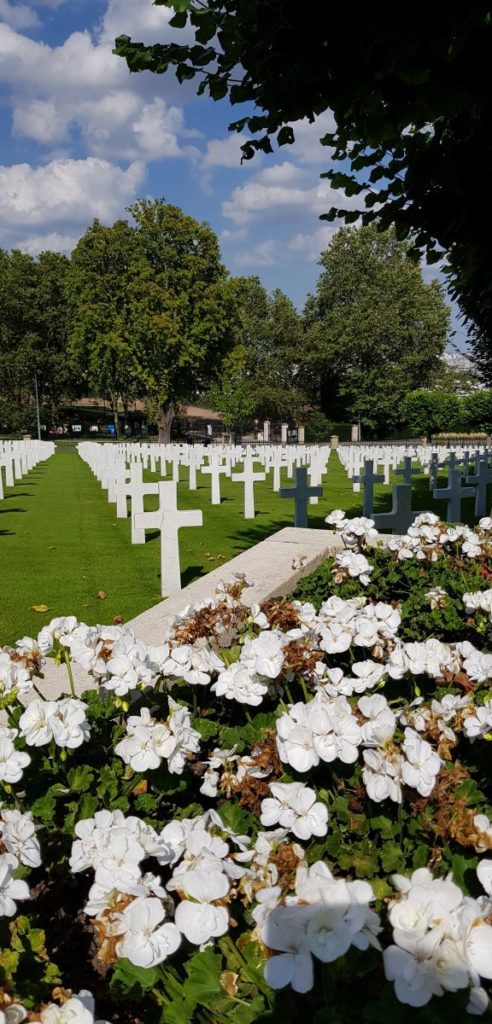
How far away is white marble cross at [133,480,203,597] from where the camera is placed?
266 inches

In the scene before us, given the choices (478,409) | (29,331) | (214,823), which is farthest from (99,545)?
(29,331)

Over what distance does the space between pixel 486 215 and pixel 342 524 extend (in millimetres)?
2550

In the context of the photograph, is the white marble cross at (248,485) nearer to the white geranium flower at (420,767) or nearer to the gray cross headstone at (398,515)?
the gray cross headstone at (398,515)

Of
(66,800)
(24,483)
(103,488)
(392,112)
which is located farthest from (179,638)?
(24,483)

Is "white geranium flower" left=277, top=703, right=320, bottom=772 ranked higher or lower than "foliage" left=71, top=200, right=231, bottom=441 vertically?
lower

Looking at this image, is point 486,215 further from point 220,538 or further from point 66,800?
point 220,538

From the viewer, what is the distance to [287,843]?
5.48 ft

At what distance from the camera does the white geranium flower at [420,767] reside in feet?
5.23

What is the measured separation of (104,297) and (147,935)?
4592cm

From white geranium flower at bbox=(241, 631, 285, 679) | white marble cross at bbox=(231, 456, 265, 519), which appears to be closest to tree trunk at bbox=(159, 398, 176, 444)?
white marble cross at bbox=(231, 456, 265, 519)

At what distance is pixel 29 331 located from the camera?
60688mm

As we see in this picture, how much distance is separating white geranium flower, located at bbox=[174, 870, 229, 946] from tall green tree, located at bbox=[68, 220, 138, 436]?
41.7 meters

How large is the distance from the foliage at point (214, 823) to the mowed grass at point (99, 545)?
3.32 m

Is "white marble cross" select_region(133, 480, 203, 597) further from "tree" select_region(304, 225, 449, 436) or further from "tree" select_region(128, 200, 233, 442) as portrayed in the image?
"tree" select_region(304, 225, 449, 436)
